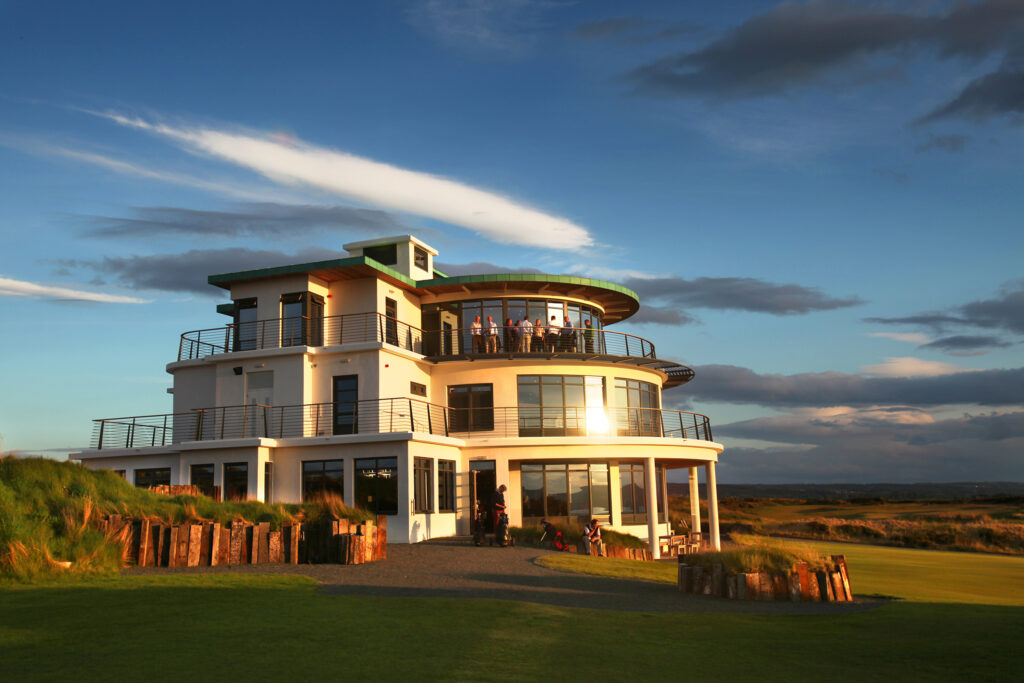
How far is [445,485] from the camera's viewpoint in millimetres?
28328

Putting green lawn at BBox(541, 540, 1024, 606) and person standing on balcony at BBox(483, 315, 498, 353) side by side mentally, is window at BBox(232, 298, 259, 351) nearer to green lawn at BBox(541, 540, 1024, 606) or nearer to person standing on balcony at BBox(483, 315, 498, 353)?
person standing on balcony at BBox(483, 315, 498, 353)

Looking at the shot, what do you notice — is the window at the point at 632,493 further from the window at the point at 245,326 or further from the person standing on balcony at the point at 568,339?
the window at the point at 245,326

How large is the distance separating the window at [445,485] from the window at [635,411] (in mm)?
6346

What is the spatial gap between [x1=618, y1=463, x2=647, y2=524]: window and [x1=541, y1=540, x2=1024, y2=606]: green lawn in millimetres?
7377

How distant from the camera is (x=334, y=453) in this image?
86.9 feet

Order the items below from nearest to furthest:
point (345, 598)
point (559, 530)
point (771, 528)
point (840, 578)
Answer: point (345, 598) < point (840, 578) < point (559, 530) < point (771, 528)

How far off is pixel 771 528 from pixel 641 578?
3455 centimetres

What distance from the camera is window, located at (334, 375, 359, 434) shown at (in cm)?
2817

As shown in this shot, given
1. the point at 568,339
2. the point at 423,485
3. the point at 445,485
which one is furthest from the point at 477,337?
the point at 423,485

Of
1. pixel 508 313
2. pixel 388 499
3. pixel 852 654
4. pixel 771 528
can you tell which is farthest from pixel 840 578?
pixel 771 528

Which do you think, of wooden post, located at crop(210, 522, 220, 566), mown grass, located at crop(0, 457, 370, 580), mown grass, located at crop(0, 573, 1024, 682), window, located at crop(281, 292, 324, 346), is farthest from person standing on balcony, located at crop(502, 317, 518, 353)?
mown grass, located at crop(0, 573, 1024, 682)

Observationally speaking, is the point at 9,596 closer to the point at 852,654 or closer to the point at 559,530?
the point at 852,654

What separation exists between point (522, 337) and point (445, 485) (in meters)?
6.09

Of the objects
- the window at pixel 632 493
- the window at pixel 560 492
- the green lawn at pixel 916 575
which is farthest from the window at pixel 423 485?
the window at pixel 632 493
